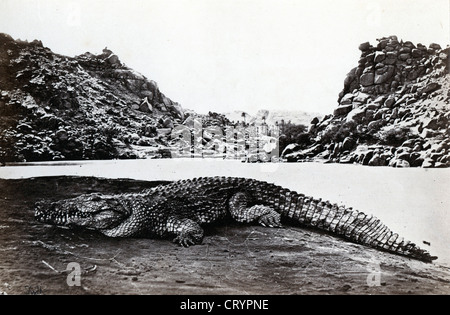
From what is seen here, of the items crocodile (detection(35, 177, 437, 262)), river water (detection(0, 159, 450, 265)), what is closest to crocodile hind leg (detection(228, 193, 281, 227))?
crocodile (detection(35, 177, 437, 262))

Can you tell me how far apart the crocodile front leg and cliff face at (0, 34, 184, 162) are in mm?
966

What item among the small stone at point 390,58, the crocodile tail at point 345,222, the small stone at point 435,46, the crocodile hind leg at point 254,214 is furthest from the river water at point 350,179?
the small stone at point 435,46

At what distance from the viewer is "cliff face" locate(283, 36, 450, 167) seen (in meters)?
5.34

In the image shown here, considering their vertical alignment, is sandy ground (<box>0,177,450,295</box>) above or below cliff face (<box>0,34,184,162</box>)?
below

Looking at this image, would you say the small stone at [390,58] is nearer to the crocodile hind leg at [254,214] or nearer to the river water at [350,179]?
the river water at [350,179]

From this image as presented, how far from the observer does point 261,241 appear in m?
4.95

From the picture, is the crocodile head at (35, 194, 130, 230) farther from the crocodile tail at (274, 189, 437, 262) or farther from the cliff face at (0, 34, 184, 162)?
the crocodile tail at (274, 189, 437, 262)

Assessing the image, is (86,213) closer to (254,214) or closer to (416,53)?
(254,214)

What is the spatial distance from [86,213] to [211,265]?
151 cm

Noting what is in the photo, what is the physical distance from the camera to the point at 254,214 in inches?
201

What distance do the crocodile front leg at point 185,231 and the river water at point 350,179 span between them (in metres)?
0.63

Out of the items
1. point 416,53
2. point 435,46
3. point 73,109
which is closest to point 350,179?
point 416,53

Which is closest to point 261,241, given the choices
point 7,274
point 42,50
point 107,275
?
point 107,275

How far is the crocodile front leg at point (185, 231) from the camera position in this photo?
16.1ft
